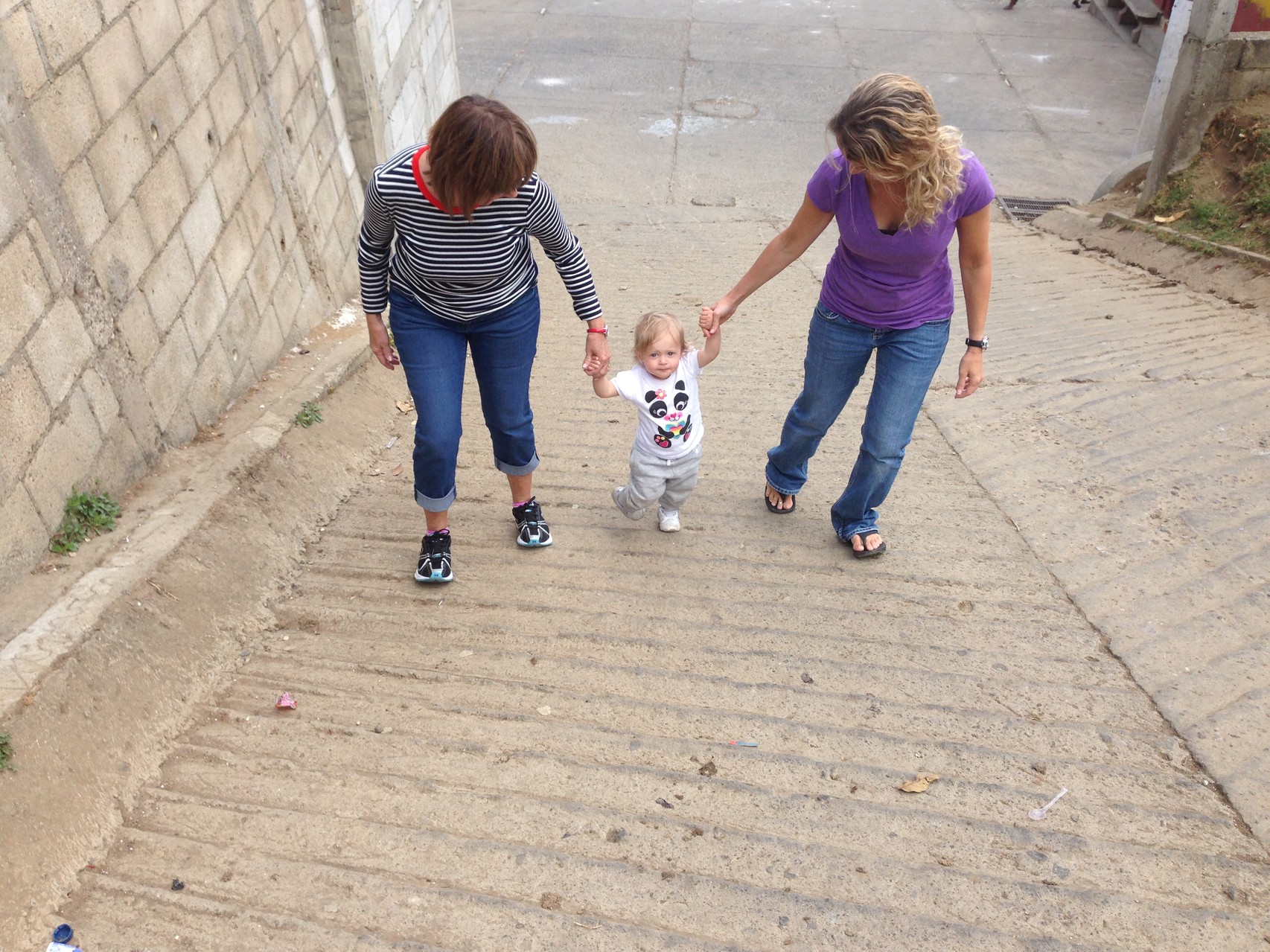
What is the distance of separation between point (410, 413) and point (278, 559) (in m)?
1.69

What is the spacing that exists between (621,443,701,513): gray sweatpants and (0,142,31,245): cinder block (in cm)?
217

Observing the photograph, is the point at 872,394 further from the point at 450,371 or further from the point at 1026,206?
the point at 1026,206

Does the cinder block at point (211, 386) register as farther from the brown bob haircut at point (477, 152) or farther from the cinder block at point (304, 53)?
the cinder block at point (304, 53)

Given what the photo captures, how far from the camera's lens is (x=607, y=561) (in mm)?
3941

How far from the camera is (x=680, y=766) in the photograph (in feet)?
9.51

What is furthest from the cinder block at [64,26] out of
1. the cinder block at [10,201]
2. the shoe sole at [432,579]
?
the shoe sole at [432,579]

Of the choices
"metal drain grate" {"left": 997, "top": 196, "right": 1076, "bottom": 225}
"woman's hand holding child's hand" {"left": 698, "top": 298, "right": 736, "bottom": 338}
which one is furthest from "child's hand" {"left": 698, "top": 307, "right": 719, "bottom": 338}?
"metal drain grate" {"left": 997, "top": 196, "right": 1076, "bottom": 225}

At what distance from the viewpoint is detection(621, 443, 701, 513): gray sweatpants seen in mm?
3820

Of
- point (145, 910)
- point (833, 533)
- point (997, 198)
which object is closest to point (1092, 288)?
point (997, 198)

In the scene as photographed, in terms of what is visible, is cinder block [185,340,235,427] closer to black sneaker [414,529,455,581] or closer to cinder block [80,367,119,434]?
cinder block [80,367,119,434]

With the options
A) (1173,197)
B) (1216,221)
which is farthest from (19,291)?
(1173,197)

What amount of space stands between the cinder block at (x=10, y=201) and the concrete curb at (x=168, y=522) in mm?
1048

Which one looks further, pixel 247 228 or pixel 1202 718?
pixel 247 228

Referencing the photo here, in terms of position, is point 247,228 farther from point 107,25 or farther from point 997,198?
point 997,198
